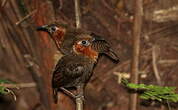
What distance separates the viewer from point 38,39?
4746 mm

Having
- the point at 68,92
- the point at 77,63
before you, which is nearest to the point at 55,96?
the point at 68,92

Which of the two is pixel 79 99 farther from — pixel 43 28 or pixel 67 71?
pixel 43 28

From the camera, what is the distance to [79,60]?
4051mm

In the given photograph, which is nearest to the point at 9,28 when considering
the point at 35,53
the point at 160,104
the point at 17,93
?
the point at 35,53

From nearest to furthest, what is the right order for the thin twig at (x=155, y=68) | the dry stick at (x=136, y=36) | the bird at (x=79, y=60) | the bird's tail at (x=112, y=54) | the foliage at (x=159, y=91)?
the foliage at (x=159, y=91) < the bird at (x=79, y=60) < the dry stick at (x=136, y=36) < the bird's tail at (x=112, y=54) < the thin twig at (x=155, y=68)

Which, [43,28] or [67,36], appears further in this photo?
[43,28]

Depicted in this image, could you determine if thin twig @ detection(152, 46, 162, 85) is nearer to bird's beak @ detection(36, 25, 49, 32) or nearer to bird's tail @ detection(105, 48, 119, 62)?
bird's tail @ detection(105, 48, 119, 62)

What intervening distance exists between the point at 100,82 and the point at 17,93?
127cm

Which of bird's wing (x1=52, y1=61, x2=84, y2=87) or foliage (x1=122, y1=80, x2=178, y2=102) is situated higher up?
bird's wing (x1=52, y1=61, x2=84, y2=87)

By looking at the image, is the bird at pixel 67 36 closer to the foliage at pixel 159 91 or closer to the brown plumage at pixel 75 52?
the brown plumage at pixel 75 52

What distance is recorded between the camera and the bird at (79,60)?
396 cm

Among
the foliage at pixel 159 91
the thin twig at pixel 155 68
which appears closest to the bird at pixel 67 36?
the foliage at pixel 159 91

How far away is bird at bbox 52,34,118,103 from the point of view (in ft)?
13.0

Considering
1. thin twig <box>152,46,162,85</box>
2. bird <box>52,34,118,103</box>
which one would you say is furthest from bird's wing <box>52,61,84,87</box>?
thin twig <box>152,46,162,85</box>
